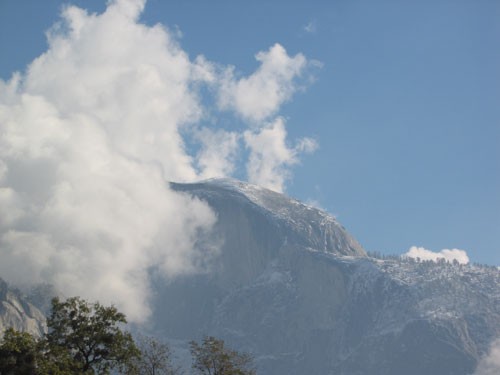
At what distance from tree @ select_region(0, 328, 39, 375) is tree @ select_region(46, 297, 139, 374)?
13294mm

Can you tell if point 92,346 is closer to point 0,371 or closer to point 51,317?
point 51,317

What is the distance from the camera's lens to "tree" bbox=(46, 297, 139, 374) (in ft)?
400

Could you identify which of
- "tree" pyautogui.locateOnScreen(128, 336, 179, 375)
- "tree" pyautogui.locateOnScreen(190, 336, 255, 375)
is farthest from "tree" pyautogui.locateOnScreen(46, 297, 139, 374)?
"tree" pyautogui.locateOnScreen(190, 336, 255, 375)

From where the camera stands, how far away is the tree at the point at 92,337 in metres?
122

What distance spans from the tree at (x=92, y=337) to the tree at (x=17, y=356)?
1329 cm

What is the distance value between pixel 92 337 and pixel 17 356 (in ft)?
58.3

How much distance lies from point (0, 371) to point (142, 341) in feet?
167

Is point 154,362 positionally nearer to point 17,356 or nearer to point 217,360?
point 217,360

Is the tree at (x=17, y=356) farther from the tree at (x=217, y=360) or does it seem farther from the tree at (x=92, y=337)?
the tree at (x=217, y=360)

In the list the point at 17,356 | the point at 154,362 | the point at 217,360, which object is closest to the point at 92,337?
the point at 17,356

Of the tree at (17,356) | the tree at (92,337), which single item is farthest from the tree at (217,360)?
the tree at (17,356)

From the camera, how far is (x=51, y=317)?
126m

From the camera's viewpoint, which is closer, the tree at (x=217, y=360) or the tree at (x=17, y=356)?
the tree at (x=17, y=356)

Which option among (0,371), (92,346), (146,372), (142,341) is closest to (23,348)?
(0,371)
